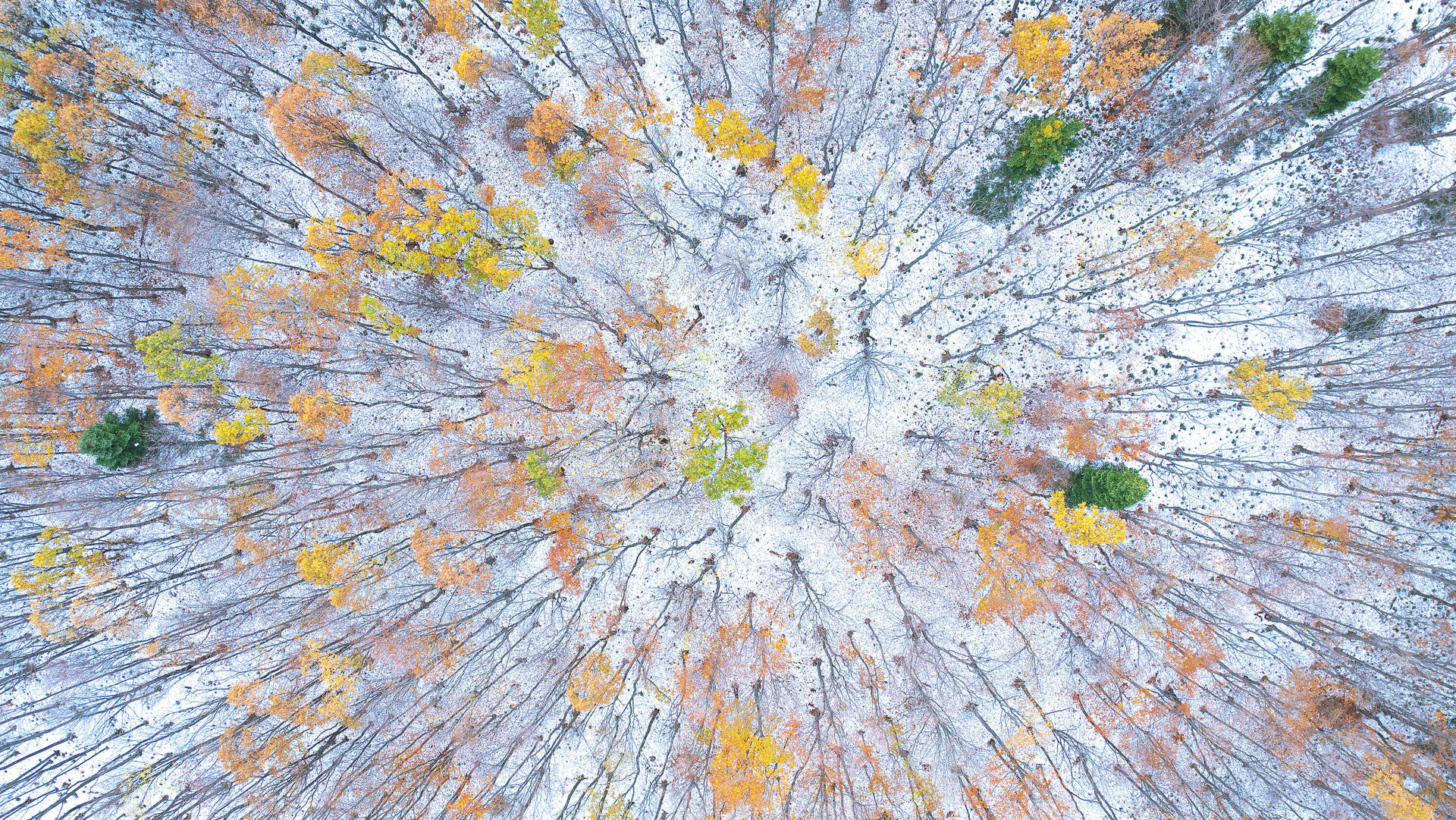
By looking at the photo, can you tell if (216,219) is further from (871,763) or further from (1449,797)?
(1449,797)

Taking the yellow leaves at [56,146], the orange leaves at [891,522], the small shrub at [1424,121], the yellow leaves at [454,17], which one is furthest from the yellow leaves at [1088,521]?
the yellow leaves at [56,146]

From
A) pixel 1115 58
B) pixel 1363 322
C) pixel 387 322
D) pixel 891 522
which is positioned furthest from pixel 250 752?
pixel 1363 322

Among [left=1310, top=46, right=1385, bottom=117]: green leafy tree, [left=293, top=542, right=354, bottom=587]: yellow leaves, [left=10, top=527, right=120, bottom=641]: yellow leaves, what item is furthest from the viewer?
[left=10, top=527, right=120, bottom=641]: yellow leaves

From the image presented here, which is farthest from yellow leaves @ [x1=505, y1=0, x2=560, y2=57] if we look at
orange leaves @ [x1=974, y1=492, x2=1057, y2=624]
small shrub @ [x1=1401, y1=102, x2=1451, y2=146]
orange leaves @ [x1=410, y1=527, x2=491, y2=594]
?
small shrub @ [x1=1401, y1=102, x2=1451, y2=146]

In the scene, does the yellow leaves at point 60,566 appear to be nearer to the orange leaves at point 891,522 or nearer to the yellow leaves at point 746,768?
the yellow leaves at point 746,768

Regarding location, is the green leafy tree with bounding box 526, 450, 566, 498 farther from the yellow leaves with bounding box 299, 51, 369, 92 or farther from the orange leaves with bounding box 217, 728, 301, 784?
the yellow leaves with bounding box 299, 51, 369, 92

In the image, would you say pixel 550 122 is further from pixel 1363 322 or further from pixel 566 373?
pixel 1363 322
